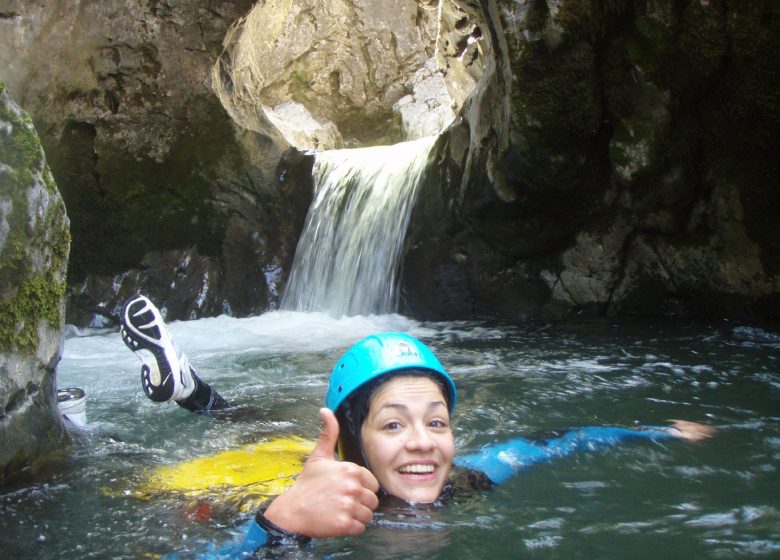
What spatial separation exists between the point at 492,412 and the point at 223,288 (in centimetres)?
631

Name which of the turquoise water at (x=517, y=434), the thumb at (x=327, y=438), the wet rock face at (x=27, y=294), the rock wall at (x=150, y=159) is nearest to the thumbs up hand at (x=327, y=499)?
the thumb at (x=327, y=438)

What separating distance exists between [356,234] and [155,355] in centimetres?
539

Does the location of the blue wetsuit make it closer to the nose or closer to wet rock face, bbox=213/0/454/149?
the nose

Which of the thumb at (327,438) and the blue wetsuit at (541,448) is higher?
the thumb at (327,438)

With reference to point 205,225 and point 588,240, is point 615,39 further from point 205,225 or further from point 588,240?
point 205,225

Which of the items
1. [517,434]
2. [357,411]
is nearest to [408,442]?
[357,411]

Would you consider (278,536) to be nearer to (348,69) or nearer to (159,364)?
(159,364)

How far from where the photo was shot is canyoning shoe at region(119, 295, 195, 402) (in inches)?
160

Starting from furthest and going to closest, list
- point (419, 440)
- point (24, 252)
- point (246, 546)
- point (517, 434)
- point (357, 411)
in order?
point (517, 434) < point (24, 252) < point (357, 411) < point (419, 440) < point (246, 546)

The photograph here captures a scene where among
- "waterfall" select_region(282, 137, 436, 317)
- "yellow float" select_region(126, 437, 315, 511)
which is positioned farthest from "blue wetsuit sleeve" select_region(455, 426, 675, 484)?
"waterfall" select_region(282, 137, 436, 317)

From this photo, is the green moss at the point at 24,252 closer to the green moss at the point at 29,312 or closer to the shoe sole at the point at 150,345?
the green moss at the point at 29,312

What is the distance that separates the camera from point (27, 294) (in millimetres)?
3010

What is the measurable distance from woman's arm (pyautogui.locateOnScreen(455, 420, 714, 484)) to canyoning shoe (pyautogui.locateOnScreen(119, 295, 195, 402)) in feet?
5.92

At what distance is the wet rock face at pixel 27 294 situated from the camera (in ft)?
9.50
